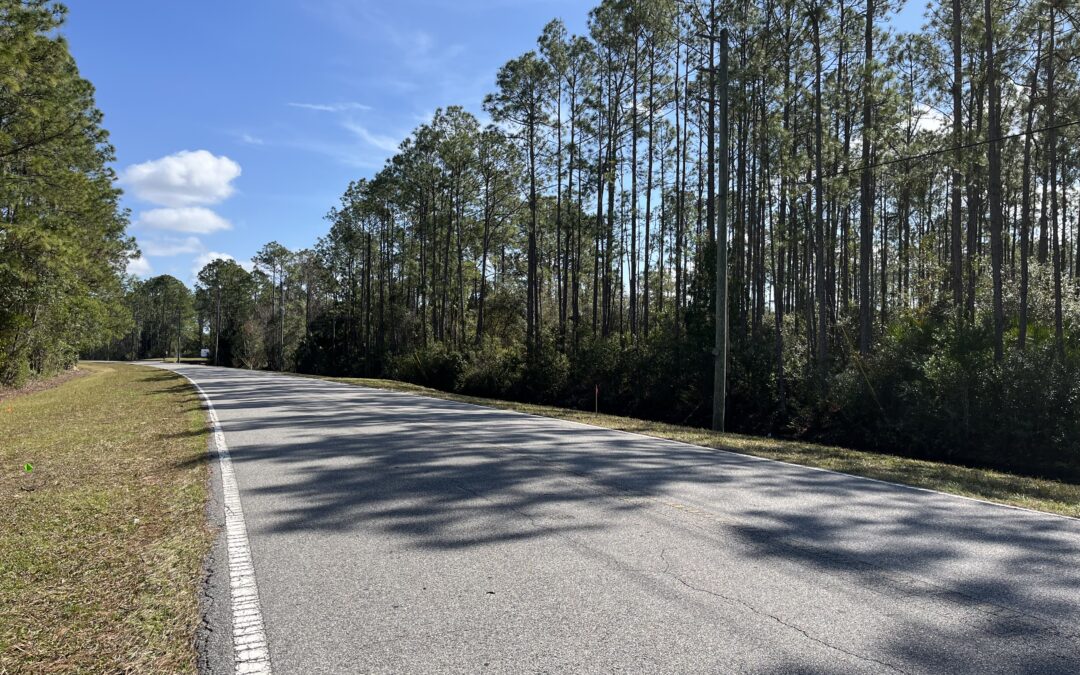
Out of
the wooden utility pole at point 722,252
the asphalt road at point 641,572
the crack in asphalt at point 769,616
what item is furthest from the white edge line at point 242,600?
the wooden utility pole at point 722,252

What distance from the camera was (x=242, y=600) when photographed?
3740 mm

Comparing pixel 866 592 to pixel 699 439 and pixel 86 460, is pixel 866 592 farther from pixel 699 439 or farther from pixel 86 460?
pixel 86 460

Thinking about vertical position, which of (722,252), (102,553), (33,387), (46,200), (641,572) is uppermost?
(46,200)

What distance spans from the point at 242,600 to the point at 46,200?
27.7 metres

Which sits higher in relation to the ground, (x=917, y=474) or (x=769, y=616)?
(x=769, y=616)

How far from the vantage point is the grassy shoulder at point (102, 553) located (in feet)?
10.4

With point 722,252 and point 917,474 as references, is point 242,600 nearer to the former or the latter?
point 917,474

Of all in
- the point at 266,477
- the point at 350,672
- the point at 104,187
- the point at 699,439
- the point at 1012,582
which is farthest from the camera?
the point at 104,187

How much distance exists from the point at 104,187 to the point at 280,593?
34230mm

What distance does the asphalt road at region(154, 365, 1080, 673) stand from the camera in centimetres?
308

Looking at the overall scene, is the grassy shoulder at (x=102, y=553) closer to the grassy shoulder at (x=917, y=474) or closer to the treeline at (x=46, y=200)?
the grassy shoulder at (x=917, y=474)

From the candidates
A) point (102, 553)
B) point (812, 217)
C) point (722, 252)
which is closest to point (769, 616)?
point (102, 553)

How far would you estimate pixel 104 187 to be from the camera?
30.6 meters

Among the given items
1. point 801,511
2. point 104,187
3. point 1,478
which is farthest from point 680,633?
point 104,187
